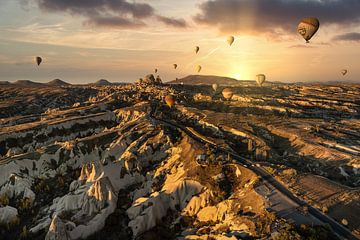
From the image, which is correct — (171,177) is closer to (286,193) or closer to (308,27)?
(286,193)

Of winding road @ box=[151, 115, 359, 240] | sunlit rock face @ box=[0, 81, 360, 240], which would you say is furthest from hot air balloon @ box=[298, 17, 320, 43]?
winding road @ box=[151, 115, 359, 240]

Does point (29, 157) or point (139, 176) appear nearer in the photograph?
point (139, 176)

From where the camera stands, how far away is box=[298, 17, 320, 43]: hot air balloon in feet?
244

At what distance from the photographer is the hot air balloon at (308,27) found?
244 feet

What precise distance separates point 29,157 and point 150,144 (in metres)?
24.5

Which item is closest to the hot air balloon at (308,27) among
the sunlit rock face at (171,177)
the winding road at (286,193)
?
the sunlit rock face at (171,177)

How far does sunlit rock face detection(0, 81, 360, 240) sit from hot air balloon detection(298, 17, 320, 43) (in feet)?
72.6

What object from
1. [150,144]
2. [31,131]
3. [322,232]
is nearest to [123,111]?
[31,131]

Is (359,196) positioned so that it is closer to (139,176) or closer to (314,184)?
(314,184)

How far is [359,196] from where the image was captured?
42.3 metres

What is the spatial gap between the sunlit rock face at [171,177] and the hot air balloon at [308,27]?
2213 cm

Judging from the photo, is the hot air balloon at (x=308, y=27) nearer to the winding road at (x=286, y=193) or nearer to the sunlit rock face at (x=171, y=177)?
the sunlit rock face at (x=171, y=177)

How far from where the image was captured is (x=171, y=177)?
58906mm

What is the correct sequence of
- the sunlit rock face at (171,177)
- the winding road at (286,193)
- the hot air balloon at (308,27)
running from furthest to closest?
1. the hot air balloon at (308,27)
2. the sunlit rock face at (171,177)
3. the winding road at (286,193)
